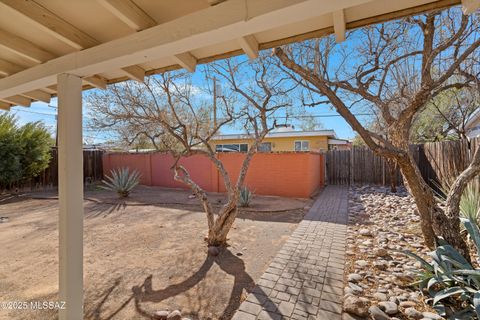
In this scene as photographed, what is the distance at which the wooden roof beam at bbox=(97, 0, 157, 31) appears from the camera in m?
1.24

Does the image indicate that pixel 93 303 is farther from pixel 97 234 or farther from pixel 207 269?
pixel 97 234

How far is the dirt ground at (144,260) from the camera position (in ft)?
7.88

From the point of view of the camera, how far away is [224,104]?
4.74 m

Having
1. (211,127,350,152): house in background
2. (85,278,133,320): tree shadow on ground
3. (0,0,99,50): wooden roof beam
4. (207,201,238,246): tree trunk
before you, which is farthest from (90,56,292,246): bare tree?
(211,127,350,152): house in background

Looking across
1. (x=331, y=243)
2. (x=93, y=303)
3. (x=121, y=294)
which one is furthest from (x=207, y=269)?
(x=331, y=243)

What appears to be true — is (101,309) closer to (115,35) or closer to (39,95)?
(39,95)

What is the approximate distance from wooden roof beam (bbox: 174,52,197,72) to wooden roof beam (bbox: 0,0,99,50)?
602 millimetres

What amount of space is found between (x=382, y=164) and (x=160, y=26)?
10623mm

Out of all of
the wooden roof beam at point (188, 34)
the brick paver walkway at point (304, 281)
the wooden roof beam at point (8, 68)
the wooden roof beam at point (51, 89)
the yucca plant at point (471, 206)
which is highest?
the wooden roof beam at point (8, 68)

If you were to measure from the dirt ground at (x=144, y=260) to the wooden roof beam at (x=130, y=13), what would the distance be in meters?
2.49

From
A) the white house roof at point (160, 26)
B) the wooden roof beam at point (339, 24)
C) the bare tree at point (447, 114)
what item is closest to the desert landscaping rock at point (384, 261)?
the wooden roof beam at point (339, 24)

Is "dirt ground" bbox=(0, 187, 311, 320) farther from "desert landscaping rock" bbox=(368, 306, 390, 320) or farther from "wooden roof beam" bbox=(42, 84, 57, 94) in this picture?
"wooden roof beam" bbox=(42, 84, 57, 94)

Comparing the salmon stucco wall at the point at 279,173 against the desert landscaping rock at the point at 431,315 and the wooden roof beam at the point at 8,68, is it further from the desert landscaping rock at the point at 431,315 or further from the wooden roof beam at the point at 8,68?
the wooden roof beam at the point at 8,68

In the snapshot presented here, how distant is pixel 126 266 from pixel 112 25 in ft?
9.96
